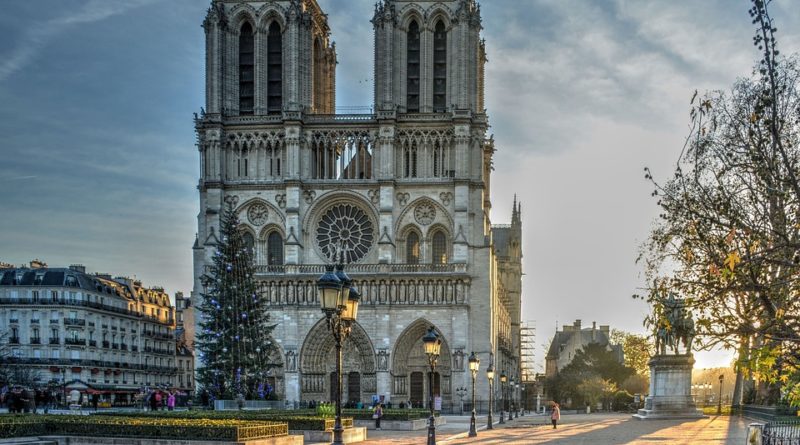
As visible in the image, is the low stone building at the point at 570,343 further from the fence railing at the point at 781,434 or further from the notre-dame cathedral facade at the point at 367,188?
the fence railing at the point at 781,434

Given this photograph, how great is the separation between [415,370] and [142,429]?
48053 millimetres

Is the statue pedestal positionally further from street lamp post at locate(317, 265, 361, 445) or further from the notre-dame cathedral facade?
street lamp post at locate(317, 265, 361, 445)

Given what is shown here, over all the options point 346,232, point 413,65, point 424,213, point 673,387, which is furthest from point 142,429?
point 413,65

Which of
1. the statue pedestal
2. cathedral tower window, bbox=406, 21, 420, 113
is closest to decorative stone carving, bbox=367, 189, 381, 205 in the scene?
cathedral tower window, bbox=406, 21, 420, 113

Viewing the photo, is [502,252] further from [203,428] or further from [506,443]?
[203,428]

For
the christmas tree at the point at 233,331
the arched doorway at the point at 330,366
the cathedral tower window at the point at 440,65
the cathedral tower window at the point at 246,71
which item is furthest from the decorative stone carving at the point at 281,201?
the christmas tree at the point at 233,331

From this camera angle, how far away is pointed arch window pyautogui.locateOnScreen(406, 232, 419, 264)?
7394 cm

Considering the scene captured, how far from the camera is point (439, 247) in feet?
242

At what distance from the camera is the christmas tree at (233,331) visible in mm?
51906

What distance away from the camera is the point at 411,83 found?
7581 centimetres

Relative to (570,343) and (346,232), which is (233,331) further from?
(570,343)

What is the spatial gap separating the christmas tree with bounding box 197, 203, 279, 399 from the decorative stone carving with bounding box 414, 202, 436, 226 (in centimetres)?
2070

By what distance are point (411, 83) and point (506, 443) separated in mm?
45486

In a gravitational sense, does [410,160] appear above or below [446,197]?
above
